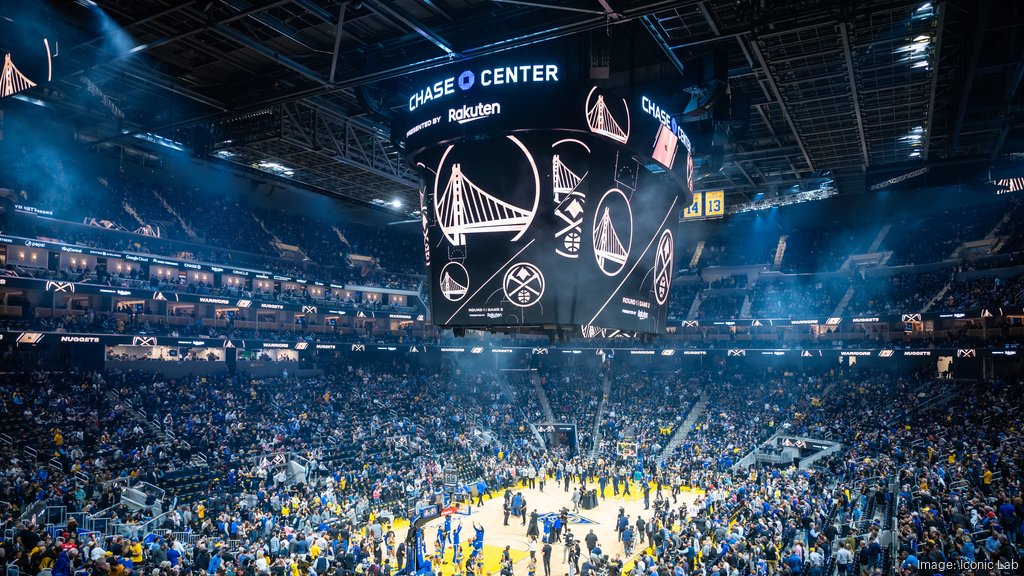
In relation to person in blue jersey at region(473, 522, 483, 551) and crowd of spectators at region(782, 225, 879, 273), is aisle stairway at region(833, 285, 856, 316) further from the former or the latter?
person in blue jersey at region(473, 522, 483, 551)

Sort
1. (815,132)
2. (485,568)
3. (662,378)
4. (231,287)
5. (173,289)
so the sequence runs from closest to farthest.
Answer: (485,568), (815,132), (173,289), (231,287), (662,378)

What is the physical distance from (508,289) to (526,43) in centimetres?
579

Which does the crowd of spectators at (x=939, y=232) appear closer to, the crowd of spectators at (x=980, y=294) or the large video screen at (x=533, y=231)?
the crowd of spectators at (x=980, y=294)

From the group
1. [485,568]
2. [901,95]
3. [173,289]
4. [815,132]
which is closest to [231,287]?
[173,289]

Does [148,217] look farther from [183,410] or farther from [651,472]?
[651,472]

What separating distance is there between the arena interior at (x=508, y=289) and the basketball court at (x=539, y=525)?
0.75 ft

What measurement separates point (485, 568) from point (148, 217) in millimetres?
27530

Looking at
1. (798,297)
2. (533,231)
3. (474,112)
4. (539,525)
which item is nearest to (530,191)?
(533,231)

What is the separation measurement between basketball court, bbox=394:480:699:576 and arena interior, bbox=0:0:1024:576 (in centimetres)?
23

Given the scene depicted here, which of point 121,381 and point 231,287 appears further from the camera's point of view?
point 231,287

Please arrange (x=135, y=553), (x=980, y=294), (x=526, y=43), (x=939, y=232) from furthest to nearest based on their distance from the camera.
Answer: (x=939, y=232) → (x=980, y=294) → (x=135, y=553) → (x=526, y=43)

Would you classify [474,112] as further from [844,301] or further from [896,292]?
[844,301]

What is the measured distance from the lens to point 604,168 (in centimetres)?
1485

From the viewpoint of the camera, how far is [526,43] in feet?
51.7
